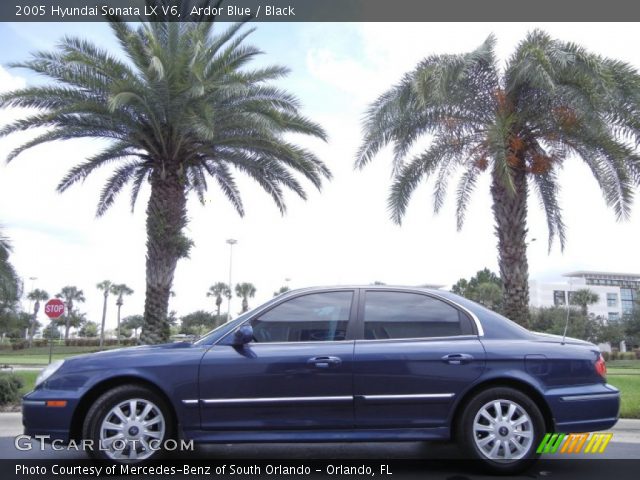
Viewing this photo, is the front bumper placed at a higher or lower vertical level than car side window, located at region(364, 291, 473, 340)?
lower

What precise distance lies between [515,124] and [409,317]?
28.7 ft

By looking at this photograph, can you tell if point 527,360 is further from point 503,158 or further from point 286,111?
point 286,111

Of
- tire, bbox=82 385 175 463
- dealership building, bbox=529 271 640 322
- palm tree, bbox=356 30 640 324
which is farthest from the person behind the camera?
dealership building, bbox=529 271 640 322

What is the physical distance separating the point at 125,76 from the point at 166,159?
213 cm

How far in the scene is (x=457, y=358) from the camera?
477cm

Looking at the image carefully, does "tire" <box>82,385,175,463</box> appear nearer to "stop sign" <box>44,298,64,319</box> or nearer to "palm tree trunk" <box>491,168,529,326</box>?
"palm tree trunk" <box>491,168,529,326</box>

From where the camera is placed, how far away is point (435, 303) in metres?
5.16

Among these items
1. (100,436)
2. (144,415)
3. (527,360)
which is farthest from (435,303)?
(100,436)

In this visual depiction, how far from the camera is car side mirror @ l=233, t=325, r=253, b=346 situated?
476 cm

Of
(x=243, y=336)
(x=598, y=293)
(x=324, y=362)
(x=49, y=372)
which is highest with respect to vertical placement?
(x=598, y=293)

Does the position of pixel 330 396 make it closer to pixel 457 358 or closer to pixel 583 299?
pixel 457 358

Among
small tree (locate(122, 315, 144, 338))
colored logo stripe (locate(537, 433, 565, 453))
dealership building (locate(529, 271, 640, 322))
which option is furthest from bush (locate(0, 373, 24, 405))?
dealership building (locate(529, 271, 640, 322))

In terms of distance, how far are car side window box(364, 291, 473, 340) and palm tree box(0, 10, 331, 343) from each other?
829 cm

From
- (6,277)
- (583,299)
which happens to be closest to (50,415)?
(6,277)
